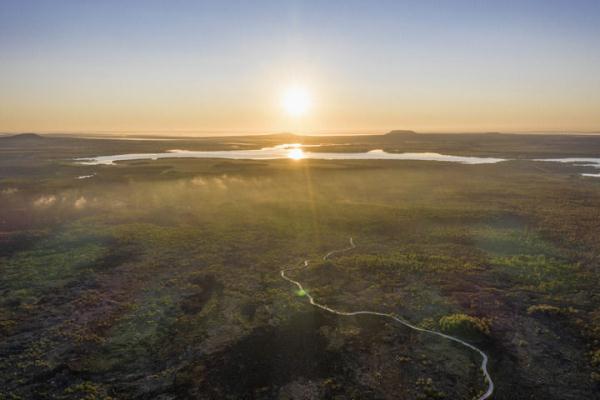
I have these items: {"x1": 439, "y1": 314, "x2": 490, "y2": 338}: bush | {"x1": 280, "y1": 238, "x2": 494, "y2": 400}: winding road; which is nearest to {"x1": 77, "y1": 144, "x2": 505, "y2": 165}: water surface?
{"x1": 280, "y1": 238, "x2": 494, "y2": 400}: winding road

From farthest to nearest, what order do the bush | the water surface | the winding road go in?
1. the water surface
2. the bush
3. the winding road

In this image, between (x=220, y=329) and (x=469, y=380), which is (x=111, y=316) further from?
(x=469, y=380)

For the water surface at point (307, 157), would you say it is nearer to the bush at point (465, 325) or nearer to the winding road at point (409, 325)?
the winding road at point (409, 325)

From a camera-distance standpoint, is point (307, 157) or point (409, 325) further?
point (307, 157)

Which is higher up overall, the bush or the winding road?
the bush

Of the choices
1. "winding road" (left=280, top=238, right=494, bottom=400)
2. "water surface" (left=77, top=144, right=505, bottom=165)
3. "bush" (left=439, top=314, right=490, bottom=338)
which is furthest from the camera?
"water surface" (left=77, top=144, right=505, bottom=165)

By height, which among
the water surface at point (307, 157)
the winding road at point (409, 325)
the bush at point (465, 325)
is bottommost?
the winding road at point (409, 325)

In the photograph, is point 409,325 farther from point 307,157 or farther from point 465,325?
point 307,157

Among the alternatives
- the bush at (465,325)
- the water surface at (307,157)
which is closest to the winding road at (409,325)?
the bush at (465,325)

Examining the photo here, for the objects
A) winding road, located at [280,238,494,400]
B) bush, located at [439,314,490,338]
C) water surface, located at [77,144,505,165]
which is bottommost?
winding road, located at [280,238,494,400]

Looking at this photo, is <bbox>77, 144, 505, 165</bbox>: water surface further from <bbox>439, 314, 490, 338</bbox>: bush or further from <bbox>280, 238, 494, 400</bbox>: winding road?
<bbox>439, 314, 490, 338</bbox>: bush

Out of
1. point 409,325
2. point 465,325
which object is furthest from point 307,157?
point 465,325
